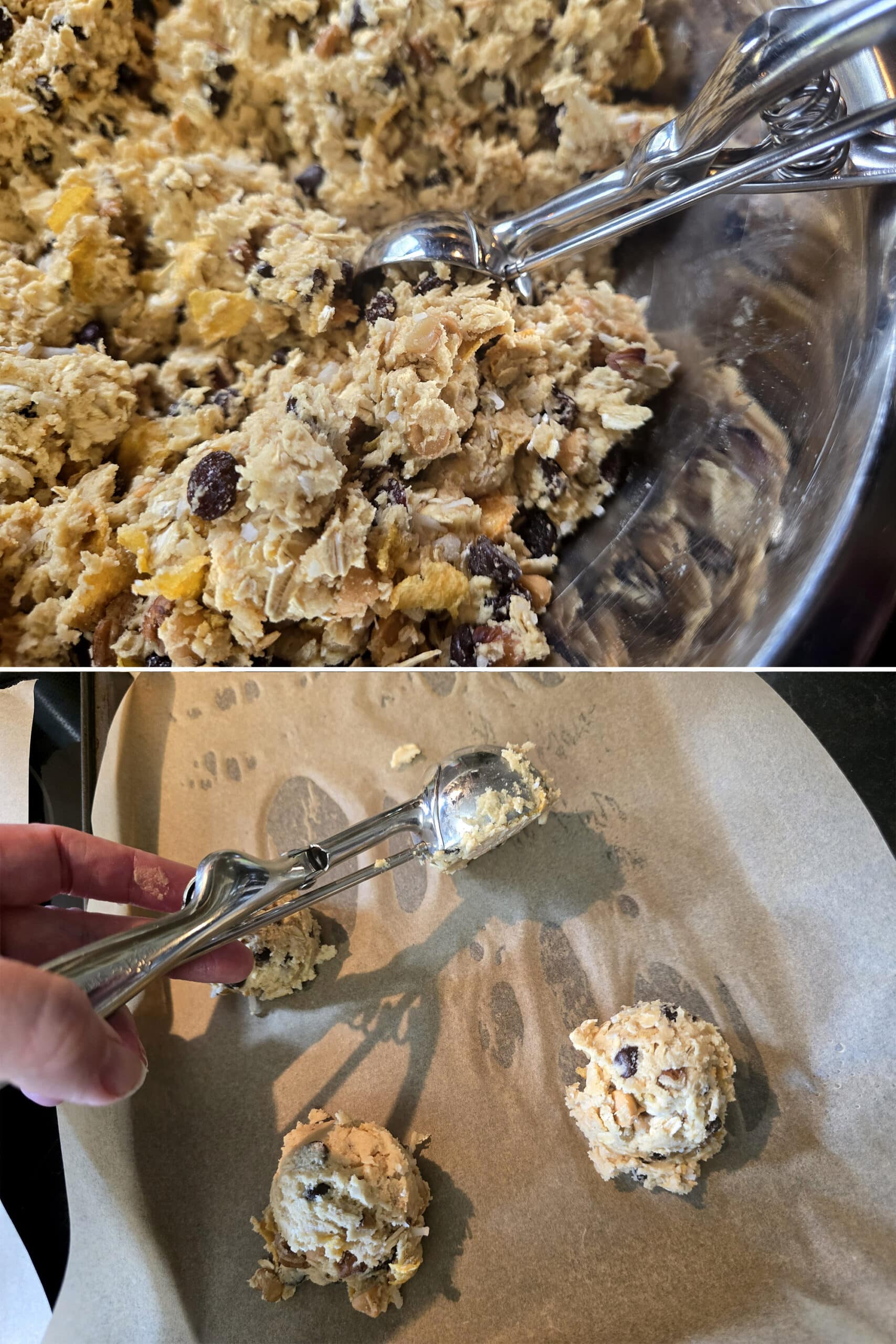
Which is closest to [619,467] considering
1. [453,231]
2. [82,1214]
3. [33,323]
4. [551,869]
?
[453,231]

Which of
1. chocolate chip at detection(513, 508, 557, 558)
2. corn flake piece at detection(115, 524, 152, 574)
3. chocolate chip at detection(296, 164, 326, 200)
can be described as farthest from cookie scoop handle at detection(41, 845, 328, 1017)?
chocolate chip at detection(296, 164, 326, 200)

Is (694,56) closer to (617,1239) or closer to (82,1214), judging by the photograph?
(617,1239)

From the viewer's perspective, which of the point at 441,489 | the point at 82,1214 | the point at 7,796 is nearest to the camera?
the point at 441,489

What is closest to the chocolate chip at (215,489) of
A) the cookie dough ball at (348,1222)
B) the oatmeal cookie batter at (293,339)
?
the oatmeal cookie batter at (293,339)

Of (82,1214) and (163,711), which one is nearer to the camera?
(82,1214)

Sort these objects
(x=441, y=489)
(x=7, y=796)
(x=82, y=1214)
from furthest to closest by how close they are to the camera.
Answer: (x=7, y=796)
(x=82, y=1214)
(x=441, y=489)

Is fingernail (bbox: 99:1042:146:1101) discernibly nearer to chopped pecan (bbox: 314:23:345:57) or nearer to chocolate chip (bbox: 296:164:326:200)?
chocolate chip (bbox: 296:164:326:200)

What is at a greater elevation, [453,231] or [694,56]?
[694,56]

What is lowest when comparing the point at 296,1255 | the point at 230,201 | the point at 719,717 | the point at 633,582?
the point at 296,1255
